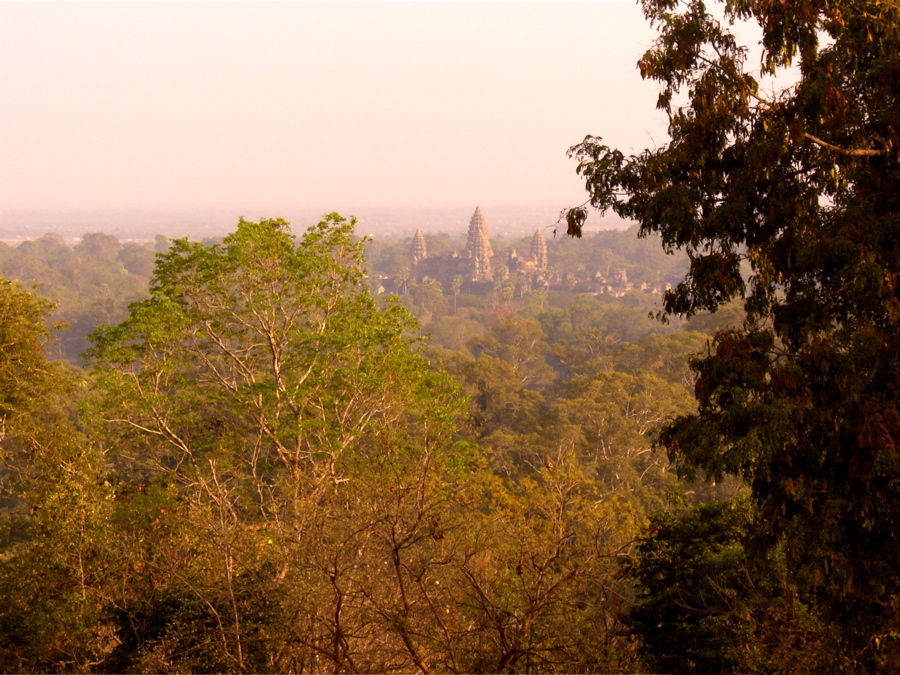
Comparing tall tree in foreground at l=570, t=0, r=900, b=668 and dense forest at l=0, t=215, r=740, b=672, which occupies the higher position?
tall tree in foreground at l=570, t=0, r=900, b=668

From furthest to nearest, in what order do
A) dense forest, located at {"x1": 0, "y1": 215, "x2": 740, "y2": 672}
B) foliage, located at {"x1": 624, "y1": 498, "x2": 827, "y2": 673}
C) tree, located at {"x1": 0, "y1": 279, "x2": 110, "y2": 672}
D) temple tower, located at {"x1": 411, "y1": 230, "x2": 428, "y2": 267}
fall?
temple tower, located at {"x1": 411, "y1": 230, "x2": 428, "y2": 267} < tree, located at {"x1": 0, "y1": 279, "x2": 110, "y2": 672} < foliage, located at {"x1": 624, "y1": 498, "x2": 827, "y2": 673} < dense forest, located at {"x1": 0, "y1": 215, "x2": 740, "y2": 672}

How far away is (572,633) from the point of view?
6828 mm

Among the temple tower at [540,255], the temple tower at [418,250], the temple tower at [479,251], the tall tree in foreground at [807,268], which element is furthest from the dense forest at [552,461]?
the temple tower at [418,250]

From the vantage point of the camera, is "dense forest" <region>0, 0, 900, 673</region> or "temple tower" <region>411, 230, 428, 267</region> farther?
"temple tower" <region>411, 230, 428, 267</region>

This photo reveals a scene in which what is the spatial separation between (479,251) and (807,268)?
3159 inches

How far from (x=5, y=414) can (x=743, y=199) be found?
956 cm

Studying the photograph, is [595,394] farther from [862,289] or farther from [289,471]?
[862,289]

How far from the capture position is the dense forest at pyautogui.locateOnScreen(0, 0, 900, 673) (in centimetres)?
556

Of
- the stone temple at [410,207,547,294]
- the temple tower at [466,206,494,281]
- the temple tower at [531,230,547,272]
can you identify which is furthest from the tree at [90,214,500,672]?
the temple tower at [531,230,547,272]

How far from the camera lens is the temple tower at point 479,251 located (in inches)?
3369

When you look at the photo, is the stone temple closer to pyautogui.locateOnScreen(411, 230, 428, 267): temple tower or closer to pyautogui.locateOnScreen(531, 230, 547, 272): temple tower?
pyautogui.locateOnScreen(531, 230, 547, 272): temple tower

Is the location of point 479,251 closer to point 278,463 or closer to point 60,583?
point 278,463

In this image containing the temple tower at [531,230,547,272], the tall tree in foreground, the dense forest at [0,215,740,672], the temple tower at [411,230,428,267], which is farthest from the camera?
the temple tower at [411,230,428,267]

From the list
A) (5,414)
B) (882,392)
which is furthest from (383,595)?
(5,414)
